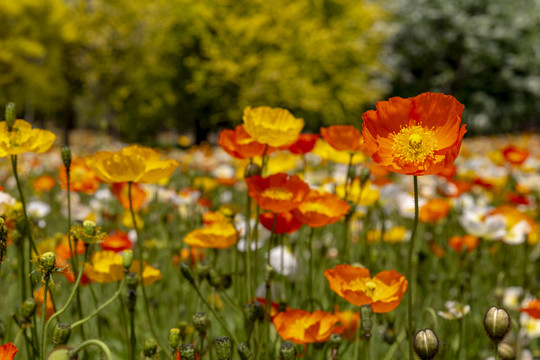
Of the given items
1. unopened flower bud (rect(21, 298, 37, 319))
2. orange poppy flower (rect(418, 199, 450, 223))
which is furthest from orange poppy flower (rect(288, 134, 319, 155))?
orange poppy flower (rect(418, 199, 450, 223))

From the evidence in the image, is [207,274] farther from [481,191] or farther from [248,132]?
[481,191]

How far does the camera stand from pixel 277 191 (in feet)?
3.76

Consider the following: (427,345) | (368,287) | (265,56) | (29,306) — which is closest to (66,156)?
(29,306)

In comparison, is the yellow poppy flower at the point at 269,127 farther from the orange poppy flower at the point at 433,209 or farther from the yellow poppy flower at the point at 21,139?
the orange poppy flower at the point at 433,209

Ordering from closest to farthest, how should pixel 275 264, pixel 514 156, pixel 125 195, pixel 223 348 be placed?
pixel 223 348 → pixel 275 264 → pixel 125 195 → pixel 514 156

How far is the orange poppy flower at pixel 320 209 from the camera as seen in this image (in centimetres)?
115

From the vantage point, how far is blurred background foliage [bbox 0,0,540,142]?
1198 centimetres

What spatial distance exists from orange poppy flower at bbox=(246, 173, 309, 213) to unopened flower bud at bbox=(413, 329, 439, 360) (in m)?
0.36

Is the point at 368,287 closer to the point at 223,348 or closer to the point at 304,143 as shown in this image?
the point at 223,348

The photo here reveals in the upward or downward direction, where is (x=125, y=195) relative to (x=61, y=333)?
upward

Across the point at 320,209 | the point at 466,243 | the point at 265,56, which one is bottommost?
the point at 466,243

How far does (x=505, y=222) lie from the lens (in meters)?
1.83

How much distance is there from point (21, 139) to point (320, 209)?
65cm

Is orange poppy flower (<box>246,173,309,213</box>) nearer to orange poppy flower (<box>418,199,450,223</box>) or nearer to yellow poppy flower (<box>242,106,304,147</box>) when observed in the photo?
yellow poppy flower (<box>242,106,304,147</box>)
